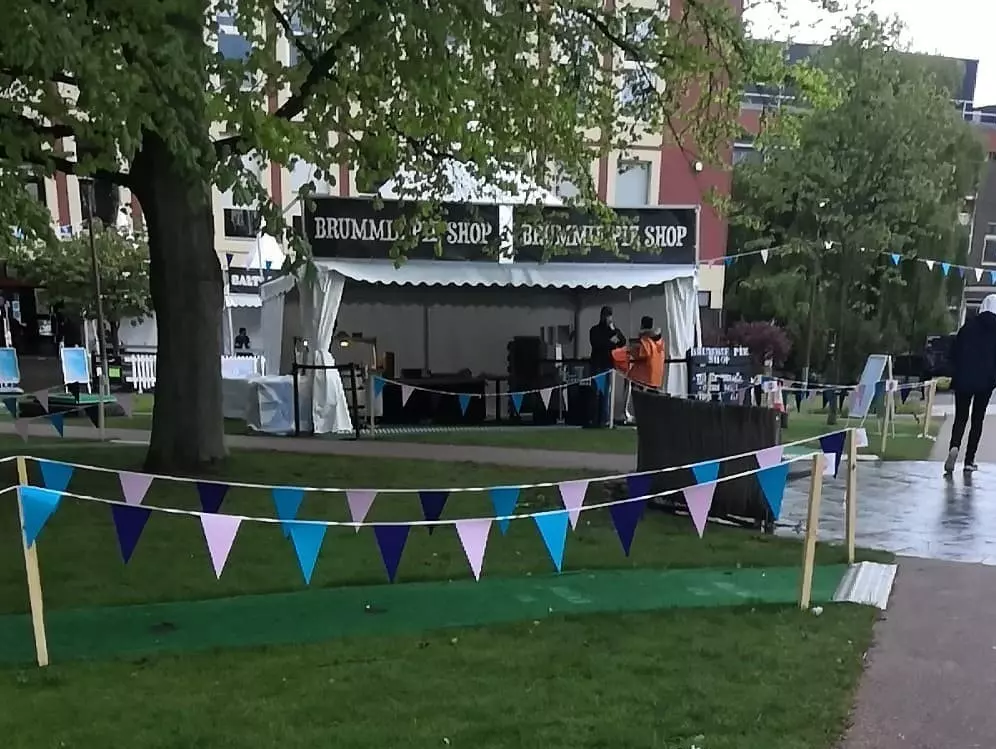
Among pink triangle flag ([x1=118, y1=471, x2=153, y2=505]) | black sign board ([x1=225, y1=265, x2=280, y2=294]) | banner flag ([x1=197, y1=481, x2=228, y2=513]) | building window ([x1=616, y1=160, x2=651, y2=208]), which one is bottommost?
banner flag ([x1=197, y1=481, x2=228, y2=513])

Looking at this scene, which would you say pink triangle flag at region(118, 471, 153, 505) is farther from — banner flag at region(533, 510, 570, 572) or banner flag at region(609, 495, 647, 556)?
banner flag at region(609, 495, 647, 556)

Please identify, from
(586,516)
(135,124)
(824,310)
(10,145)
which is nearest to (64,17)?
(135,124)

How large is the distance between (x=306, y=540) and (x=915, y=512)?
606 cm

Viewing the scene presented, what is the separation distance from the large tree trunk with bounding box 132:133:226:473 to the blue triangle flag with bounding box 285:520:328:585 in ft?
17.6

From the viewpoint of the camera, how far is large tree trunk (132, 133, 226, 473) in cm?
923

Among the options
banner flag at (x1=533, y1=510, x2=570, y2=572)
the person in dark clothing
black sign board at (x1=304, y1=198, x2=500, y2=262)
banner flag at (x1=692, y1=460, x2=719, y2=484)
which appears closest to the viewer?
banner flag at (x1=533, y1=510, x2=570, y2=572)

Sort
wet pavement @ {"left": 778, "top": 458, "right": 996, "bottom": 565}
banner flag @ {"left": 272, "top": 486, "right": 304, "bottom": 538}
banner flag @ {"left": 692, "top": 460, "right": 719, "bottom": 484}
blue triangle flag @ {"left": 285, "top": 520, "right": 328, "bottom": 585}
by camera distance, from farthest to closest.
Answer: wet pavement @ {"left": 778, "top": 458, "right": 996, "bottom": 565}, banner flag @ {"left": 692, "top": 460, "right": 719, "bottom": 484}, banner flag @ {"left": 272, "top": 486, "right": 304, "bottom": 538}, blue triangle flag @ {"left": 285, "top": 520, "right": 328, "bottom": 585}

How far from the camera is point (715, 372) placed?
13266 mm

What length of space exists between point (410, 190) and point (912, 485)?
23.1 ft

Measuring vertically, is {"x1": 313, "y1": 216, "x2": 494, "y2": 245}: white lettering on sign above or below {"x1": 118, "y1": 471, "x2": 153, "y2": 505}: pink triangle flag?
above

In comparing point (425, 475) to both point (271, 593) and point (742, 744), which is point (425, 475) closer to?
point (271, 593)

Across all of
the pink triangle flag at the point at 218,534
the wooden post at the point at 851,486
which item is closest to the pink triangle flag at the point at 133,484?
the pink triangle flag at the point at 218,534

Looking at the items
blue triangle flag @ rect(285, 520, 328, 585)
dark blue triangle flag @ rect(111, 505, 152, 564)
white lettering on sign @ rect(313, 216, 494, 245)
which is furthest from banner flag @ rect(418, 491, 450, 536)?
white lettering on sign @ rect(313, 216, 494, 245)

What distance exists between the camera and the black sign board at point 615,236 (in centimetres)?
1347
